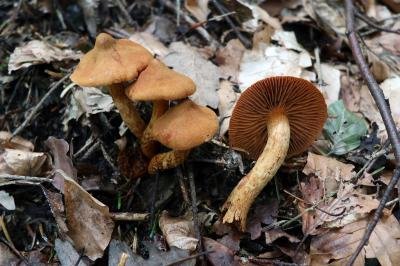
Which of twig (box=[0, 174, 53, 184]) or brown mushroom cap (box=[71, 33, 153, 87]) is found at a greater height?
brown mushroom cap (box=[71, 33, 153, 87])

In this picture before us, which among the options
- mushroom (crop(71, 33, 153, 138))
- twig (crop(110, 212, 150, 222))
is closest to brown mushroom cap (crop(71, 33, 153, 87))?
mushroom (crop(71, 33, 153, 138))

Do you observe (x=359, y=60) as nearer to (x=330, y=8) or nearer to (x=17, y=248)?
(x=330, y=8)

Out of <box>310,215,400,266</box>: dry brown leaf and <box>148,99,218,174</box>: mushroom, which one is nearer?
<box>148,99,218,174</box>: mushroom

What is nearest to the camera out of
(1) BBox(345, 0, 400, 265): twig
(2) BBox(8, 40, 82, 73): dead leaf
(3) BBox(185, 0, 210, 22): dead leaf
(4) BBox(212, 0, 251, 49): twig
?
(1) BBox(345, 0, 400, 265): twig

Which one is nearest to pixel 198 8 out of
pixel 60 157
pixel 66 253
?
pixel 60 157

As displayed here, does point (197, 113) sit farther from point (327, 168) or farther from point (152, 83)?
point (327, 168)

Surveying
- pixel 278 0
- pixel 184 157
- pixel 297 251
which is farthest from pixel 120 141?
pixel 278 0

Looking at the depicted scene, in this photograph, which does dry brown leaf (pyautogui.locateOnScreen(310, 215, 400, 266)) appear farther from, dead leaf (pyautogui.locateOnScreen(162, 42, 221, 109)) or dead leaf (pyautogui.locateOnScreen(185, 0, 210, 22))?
dead leaf (pyautogui.locateOnScreen(185, 0, 210, 22))
